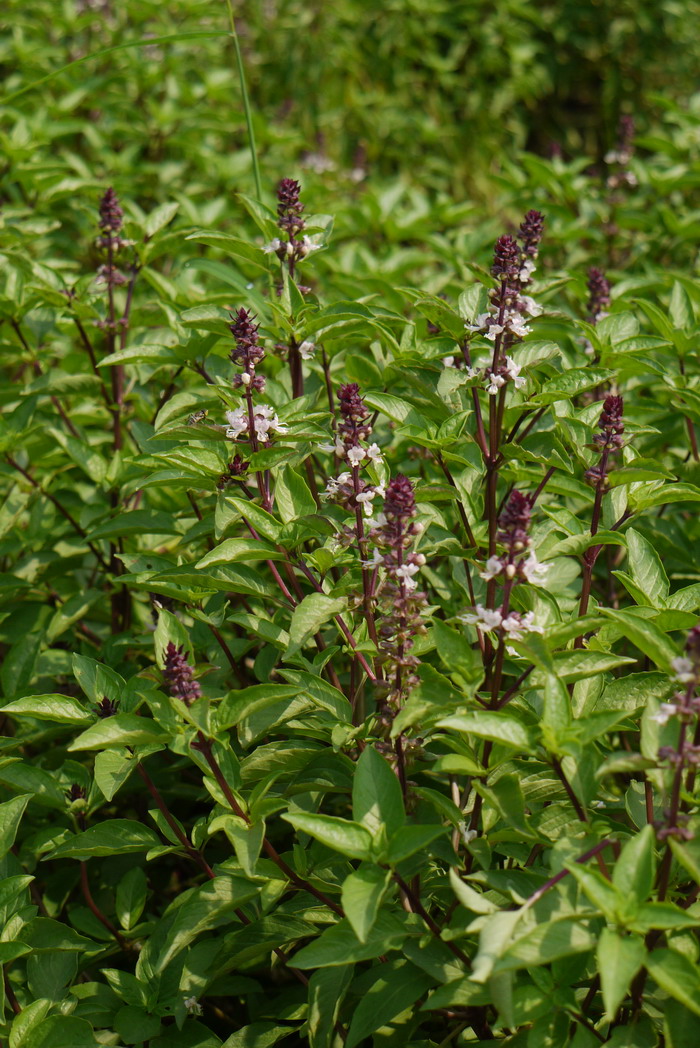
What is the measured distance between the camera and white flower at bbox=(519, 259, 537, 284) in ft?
7.43

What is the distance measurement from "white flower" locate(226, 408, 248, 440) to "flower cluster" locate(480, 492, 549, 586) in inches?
26.7

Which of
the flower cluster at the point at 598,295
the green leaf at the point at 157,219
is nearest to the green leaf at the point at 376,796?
the flower cluster at the point at 598,295

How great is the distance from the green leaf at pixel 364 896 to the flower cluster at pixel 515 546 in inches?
22.7

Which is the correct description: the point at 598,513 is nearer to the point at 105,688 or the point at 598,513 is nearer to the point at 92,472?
the point at 105,688

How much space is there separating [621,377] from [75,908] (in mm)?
2229

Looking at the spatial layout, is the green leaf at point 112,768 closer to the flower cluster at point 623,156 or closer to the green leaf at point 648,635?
the green leaf at point 648,635

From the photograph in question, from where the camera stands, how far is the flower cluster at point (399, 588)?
1819 millimetres

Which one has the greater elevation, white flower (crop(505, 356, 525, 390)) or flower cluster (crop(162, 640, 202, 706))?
white flower (crop(505, 356, 525, 390))

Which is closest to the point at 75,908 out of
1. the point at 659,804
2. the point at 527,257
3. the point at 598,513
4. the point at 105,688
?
the point at 105,688

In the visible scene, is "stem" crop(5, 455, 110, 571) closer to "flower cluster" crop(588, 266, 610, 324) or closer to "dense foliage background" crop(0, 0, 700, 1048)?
"dense foliage background" crop(0, 0, 700, 1048)

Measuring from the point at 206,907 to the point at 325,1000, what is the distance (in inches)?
12.4

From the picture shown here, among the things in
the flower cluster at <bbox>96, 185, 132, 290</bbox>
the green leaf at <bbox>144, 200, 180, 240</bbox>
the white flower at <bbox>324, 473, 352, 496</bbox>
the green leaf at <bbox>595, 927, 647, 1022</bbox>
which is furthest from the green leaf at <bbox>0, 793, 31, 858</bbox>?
the green leaf at <bbox>144, 200, 180, 240</bbox>

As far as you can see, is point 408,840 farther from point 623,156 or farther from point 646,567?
point 623,156

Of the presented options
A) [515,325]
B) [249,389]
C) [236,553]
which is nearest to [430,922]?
[236,553]
